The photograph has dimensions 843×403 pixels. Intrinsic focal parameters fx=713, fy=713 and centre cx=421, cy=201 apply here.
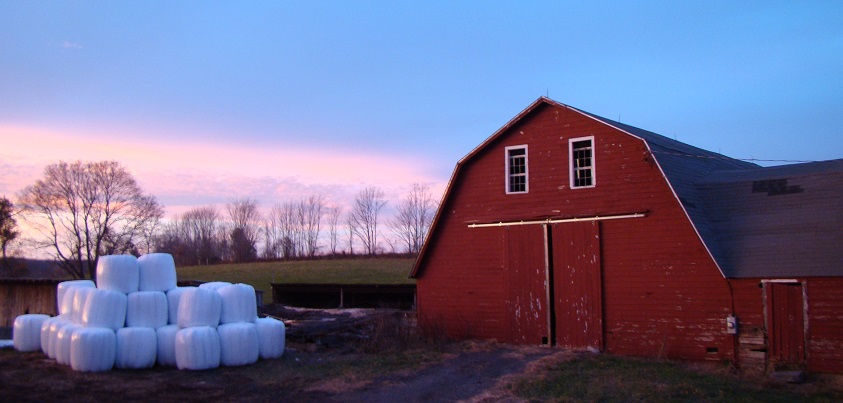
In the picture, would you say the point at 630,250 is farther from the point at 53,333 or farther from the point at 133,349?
the point at 53,333

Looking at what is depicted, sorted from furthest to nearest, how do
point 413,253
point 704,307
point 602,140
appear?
point 413,253 < point 602,140 < point 704,307

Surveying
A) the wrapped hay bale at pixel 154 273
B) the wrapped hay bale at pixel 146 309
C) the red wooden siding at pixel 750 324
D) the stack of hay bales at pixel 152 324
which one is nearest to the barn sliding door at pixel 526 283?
the red wooden siding at pixel 750 324

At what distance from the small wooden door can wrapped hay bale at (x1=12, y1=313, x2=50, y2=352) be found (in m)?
18.2

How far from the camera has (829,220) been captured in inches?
601

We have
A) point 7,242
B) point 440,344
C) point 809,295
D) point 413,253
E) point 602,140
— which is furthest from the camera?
point 413,253

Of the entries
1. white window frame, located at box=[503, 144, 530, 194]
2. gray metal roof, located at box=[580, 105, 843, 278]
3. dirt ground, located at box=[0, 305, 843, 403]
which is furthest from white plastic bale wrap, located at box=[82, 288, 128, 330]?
A: gray metal roof, located at box=[580, 105, 843, 278]

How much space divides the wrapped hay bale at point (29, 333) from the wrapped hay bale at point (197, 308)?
524 centimetres

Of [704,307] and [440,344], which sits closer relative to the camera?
[704,307]

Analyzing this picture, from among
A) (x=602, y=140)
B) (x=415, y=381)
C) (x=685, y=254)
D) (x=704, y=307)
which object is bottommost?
(x=415, y=381)

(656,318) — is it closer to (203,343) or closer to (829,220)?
(829,220)

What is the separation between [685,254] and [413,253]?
48516 millimetres

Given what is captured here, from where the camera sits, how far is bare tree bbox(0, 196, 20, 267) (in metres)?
56.7

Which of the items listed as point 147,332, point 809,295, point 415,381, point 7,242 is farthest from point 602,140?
point 7,242

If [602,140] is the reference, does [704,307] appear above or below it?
below
